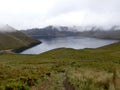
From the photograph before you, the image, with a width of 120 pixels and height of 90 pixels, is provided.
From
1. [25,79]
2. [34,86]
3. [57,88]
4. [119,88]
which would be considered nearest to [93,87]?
[119,88]

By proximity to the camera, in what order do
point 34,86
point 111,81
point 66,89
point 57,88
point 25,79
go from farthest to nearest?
point 25,79 → point 34,86 → point 57,88 → point 66,89 → point 111,81

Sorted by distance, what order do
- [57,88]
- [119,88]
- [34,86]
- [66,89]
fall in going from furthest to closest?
[34,86] → [57,88] → [66,89] → [119,88]

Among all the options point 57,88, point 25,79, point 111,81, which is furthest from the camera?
point 25,79

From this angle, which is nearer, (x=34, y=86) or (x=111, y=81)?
(x=111, y=81)

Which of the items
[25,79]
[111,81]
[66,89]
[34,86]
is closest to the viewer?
[111,81]

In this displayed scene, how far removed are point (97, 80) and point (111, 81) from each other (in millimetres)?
1478

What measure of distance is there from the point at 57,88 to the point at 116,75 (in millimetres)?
3379

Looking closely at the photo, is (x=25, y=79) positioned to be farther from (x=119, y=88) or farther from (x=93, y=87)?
(x=119, y=88)

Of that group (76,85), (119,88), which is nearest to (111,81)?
(119,88)

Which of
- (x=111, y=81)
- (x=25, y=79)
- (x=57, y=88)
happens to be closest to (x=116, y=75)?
(x=111, y=81)

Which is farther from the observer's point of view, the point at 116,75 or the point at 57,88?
the point at 57,88

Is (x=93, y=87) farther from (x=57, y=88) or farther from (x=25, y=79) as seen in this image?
(x=25, y=79)

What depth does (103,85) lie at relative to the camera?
12695mm

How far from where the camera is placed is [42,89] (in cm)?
1471
